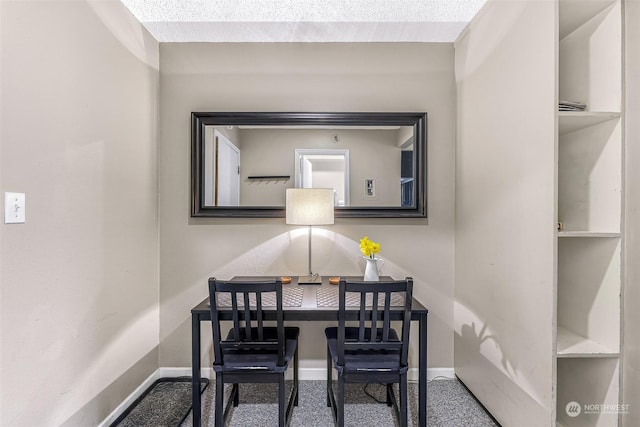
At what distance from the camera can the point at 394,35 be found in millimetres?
2355

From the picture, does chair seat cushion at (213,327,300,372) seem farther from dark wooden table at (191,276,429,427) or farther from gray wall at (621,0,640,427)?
gray wall at (621,0,640,427)

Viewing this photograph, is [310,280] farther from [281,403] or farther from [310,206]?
[281,403]

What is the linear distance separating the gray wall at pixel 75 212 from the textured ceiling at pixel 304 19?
0.76ft

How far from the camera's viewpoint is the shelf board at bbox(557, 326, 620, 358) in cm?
143

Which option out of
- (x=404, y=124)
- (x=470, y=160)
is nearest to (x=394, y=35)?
(x=404, y=124)

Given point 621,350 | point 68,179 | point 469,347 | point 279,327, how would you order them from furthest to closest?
point 469,347, point 279,327, point 68,179, point 621,350

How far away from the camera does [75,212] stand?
5.22ft

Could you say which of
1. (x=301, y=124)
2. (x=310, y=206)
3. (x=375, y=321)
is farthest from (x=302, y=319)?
(x=301, y=124)

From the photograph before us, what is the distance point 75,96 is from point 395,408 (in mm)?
2461

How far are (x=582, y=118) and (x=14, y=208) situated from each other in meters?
2.48

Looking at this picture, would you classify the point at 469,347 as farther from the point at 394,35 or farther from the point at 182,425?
the point at 394,35

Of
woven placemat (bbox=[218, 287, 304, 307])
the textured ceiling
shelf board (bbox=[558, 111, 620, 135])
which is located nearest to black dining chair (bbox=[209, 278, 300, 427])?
woven placemat (bbox=[218, 287, 304, 307])

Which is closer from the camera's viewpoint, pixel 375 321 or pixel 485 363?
pixel 375 321

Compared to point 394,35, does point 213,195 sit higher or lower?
lower
